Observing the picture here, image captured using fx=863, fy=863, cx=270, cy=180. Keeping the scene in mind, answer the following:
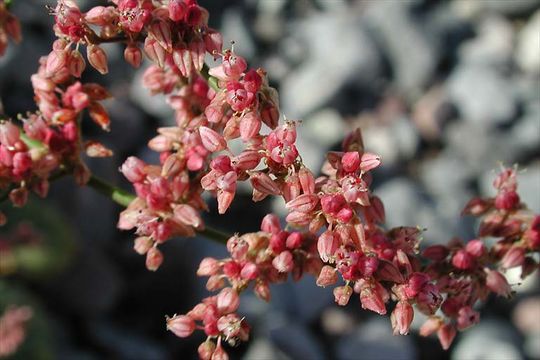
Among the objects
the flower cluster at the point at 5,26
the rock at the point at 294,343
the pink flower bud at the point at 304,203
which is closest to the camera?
the pink flower bud at the point at 304,203

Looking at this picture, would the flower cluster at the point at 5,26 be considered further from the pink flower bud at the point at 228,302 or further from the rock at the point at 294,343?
the rock at the point at 294,343

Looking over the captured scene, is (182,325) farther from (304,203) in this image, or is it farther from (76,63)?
(76,63)

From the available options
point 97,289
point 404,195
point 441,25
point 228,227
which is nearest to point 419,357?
point 404,195

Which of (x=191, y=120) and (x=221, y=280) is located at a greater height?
(x=191, y=120)

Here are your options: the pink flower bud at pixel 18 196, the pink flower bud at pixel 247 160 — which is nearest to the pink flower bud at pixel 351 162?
the pink flower bud at pixel 247 160

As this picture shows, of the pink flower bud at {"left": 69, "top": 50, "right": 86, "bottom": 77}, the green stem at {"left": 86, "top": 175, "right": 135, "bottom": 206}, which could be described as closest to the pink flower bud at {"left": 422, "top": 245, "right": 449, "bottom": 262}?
the green stem at {"left": 86, "top": 175, "right": 135, "bottom": 206}

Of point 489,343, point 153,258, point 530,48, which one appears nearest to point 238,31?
point 530,48

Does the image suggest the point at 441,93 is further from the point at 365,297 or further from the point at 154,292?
the point at 365,297
